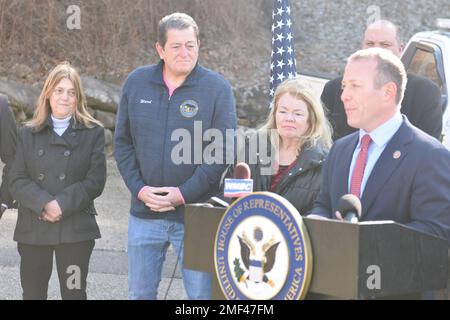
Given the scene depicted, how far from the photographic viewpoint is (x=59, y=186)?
5.84 m

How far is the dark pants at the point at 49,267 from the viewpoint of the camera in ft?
18.7

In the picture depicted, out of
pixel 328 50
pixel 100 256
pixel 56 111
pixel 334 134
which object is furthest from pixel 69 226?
pixel 328 50

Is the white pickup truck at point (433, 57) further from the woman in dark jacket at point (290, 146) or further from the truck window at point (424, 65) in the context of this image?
the woman in dark jacket at point (290, 146)

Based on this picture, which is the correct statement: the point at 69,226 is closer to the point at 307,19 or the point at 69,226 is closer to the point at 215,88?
the point at 215,88

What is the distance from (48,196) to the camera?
5754 mm

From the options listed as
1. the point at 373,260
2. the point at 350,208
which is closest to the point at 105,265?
the point at 350,208

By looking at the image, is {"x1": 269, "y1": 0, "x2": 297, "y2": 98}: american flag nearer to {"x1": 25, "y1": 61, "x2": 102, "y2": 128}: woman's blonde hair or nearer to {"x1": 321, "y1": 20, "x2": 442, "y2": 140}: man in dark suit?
{"x1": 321, "y1": 20, "x2": 442, "y2": 140}: man in dark suit

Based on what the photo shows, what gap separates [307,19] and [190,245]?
19055 millimetres

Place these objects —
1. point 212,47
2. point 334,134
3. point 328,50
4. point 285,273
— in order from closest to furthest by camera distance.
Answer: point 285,273 < point 334,134 < point 212,47 < point 328,50

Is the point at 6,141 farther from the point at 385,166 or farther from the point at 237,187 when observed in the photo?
the point at 385,166

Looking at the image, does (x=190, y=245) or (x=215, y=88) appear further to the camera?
(x=215, y=88)

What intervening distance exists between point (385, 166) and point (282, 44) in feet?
24.4

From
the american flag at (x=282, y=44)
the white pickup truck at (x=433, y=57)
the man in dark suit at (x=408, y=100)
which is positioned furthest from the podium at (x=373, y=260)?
the american flag at (x=282, y=44)

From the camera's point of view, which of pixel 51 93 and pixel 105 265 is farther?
pixel 105 265
